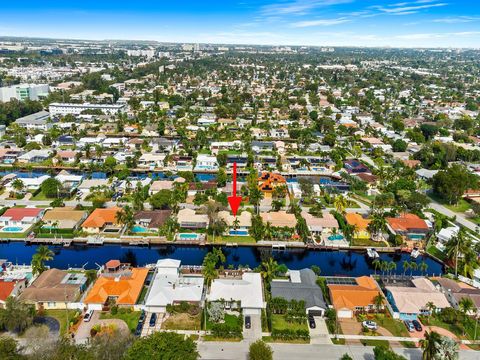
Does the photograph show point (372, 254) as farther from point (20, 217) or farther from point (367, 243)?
point (20, 217)

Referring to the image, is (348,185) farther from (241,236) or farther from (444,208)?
(241,236)

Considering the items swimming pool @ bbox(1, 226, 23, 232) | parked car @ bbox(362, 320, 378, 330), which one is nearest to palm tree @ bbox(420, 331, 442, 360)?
parked car @ bbox(362, 320, 378, 330)

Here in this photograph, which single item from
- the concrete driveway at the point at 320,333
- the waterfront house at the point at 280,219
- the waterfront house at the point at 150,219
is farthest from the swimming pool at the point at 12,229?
the concrete driveway at the point at 320,333

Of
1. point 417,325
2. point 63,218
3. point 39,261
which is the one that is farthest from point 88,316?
point 417,325

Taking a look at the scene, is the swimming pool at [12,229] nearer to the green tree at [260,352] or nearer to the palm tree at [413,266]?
the green tree at [260,352]

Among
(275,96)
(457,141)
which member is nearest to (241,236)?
(457,141)
